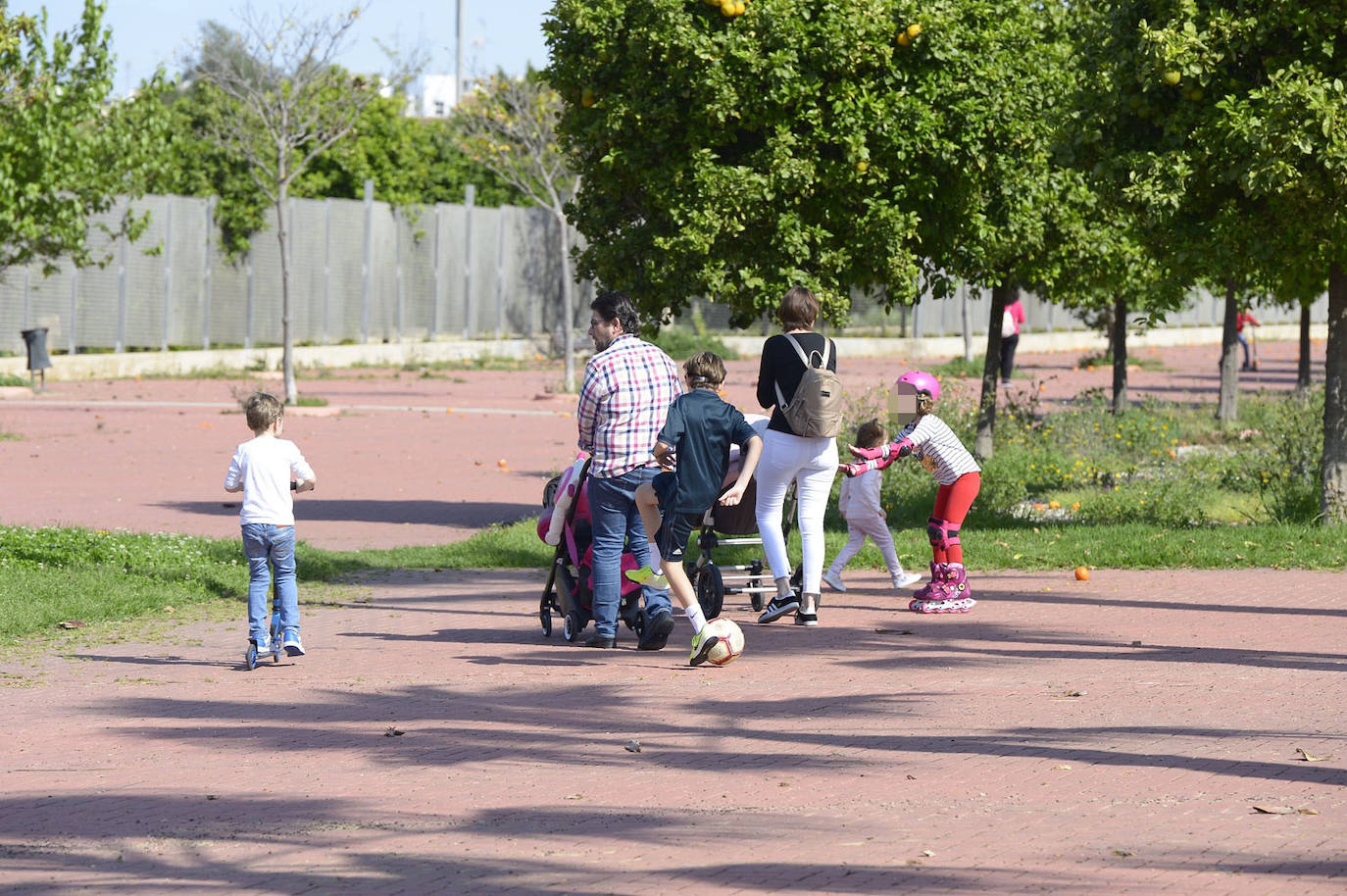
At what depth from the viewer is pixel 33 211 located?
70.4ft

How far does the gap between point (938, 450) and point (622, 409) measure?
8.02 ft

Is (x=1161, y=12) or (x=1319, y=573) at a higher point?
(x=1161, y=12)

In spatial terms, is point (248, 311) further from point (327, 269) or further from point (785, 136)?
point (785, 136)

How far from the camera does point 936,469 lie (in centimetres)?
1060

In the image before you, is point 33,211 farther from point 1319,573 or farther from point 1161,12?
point 1319,573

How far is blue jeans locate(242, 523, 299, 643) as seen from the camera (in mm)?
8773

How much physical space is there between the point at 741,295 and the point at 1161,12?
3.71 m

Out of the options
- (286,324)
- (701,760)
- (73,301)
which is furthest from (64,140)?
(701,760)

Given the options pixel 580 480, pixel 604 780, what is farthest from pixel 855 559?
pixel 604 780

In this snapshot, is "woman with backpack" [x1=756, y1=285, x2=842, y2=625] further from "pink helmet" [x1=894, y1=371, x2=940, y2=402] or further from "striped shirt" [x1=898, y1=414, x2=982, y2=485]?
"striped shirt" [x1=898, y1=414, x2=982, y2=485]

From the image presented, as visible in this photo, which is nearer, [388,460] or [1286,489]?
[1286,489]

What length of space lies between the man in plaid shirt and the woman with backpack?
29.9 inches

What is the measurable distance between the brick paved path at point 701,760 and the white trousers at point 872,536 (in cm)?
101

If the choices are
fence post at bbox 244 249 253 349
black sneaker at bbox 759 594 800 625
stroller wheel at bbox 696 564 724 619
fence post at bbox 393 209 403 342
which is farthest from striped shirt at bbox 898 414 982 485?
fence post at bbox 393 209 403 342
